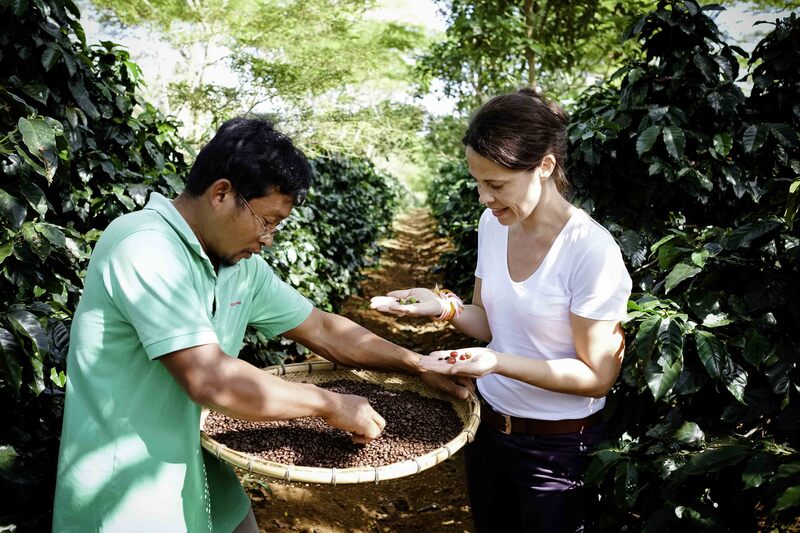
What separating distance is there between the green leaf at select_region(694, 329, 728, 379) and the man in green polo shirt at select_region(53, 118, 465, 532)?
0.92 meters

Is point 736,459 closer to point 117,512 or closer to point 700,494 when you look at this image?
point 700,494

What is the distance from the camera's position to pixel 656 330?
160 cm

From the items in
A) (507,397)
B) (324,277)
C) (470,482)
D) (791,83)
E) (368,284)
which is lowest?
(368,284)

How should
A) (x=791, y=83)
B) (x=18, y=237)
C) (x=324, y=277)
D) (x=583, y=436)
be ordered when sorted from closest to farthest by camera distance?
(x=583, y=436), (x=18, y=237), (x=791, y=83), (x=324, y=277)

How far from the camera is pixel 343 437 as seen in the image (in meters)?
1.68

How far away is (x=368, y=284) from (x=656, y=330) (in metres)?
7.63

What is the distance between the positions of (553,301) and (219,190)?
2.93ft

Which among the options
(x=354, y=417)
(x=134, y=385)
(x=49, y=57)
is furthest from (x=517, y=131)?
(x=49, y=57)

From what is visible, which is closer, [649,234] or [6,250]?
[6,250]

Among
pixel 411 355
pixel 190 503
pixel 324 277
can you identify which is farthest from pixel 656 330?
pixel 324 277

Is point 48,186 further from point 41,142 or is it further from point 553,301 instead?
point 553,301

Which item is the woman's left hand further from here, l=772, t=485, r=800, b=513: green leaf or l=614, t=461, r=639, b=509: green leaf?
l=772, t=485, r=800, b=513: green leaf

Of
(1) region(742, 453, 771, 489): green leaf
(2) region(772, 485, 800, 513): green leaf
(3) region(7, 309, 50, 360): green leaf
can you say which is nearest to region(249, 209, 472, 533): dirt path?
(3) region(7, 309, 50, 360): green leaf

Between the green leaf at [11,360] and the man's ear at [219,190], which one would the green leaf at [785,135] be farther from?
the green leaf at [11,360]
